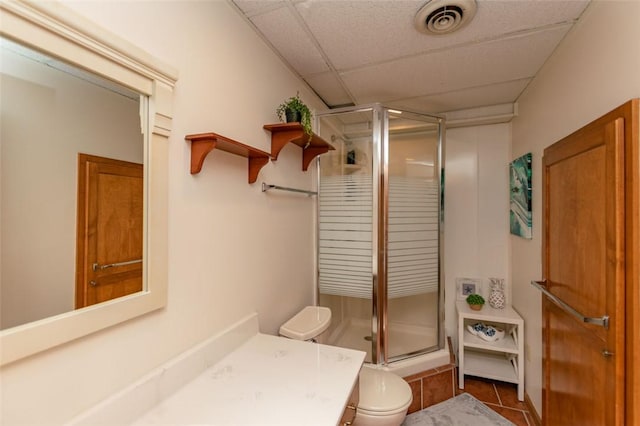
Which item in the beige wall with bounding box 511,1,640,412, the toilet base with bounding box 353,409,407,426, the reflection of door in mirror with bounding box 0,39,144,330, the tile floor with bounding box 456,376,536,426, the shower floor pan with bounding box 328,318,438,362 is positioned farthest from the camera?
the shower floor pan with bounding box 328,318,438,362

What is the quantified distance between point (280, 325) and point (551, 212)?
5.51 feet

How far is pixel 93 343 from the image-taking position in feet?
2.63

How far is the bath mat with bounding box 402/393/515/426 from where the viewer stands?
6.45ft

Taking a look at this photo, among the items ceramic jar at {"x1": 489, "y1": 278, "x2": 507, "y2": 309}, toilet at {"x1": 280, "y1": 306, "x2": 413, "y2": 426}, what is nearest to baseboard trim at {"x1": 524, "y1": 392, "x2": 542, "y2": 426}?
ceramic jar at {"x1": 489, "y1": 278, "x2": 507, "y2": 309}

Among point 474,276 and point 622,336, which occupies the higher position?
point 622,336

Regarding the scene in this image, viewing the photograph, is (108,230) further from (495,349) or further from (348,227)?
(495,349)

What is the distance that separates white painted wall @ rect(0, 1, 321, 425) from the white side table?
155 cm

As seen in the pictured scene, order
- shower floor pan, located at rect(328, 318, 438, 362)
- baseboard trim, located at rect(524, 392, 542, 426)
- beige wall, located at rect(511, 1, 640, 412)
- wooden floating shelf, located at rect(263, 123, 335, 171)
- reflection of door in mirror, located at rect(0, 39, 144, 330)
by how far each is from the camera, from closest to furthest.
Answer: reflection of door in mirror, located at rect(0, 39, 144, 330) → beige wall, located at rect(511, 1, 640, 412) → wooden floating shelf, located at rect(263, 123, 335, 171) → baseboard trim, located at rect(524, 392, 542, 426) → shower floor pan, located at rect(328, 318, 438, 362)

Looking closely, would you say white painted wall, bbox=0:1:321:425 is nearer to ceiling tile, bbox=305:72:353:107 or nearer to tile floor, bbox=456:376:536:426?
ceiling tile, bbox=305:72:353:107

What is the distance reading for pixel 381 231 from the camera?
7.07 ft

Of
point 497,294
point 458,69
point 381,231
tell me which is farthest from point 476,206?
point 458,69

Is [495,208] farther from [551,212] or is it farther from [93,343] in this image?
[93,343]

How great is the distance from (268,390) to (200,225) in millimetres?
676

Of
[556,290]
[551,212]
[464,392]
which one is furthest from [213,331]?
[464,392]
